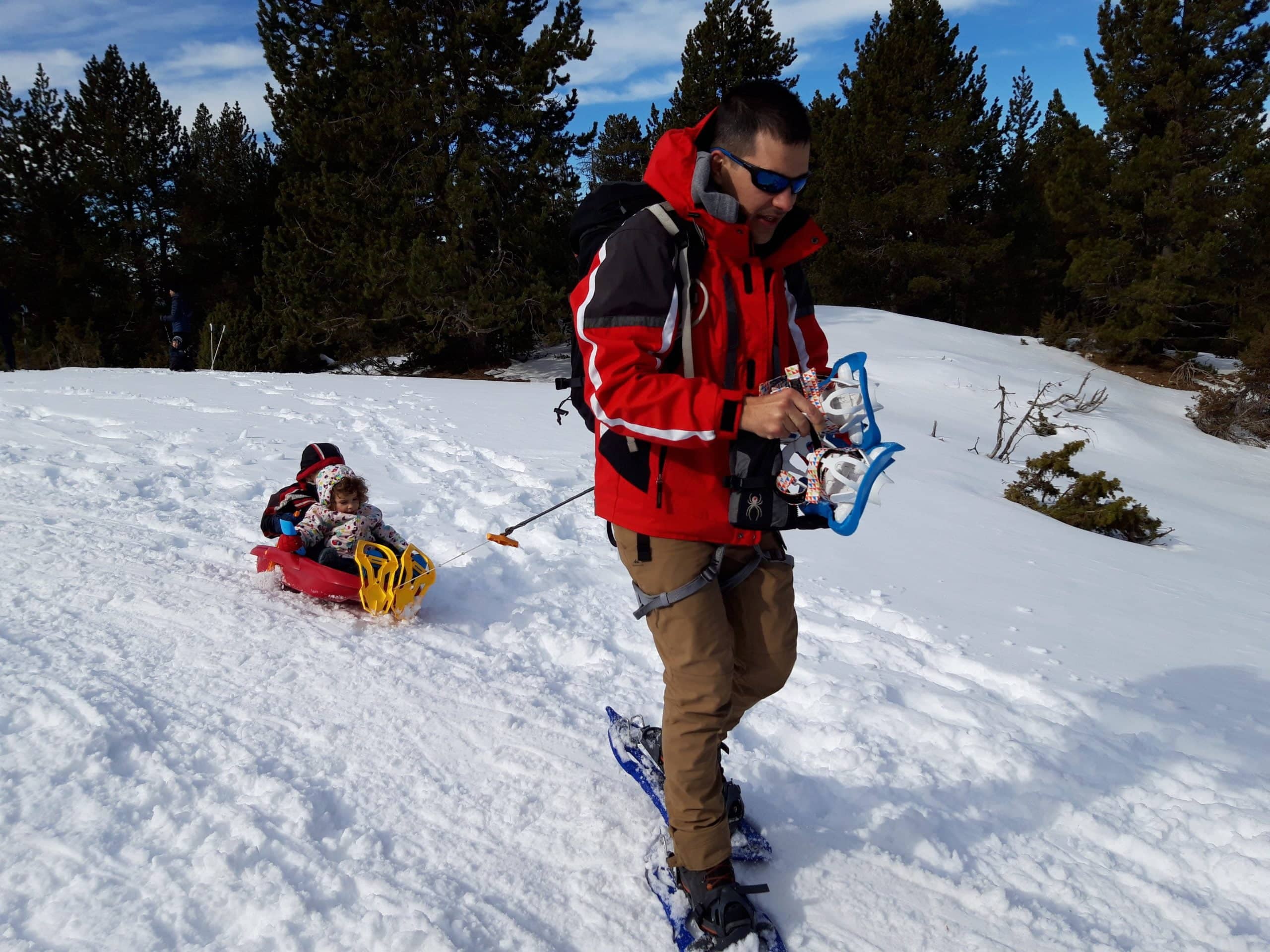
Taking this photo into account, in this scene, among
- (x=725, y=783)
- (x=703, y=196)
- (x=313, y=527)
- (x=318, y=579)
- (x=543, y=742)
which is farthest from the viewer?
(x=313, y=527)

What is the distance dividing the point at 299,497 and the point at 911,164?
2496 cm

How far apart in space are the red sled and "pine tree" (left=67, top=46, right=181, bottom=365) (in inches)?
875

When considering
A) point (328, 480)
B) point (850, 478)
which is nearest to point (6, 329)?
point (328, 480)

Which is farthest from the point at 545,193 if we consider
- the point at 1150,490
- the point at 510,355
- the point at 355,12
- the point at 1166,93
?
the point at 1166,93

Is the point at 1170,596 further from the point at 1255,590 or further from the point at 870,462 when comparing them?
the point at 870,462

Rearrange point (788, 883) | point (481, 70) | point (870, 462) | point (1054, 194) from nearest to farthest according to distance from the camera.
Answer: point (870, 462)
point (788, 883)
point (481, 70)
point (1054, 194)

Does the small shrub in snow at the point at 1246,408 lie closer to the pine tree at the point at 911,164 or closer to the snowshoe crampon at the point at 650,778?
the pine tree at the point at 911,164

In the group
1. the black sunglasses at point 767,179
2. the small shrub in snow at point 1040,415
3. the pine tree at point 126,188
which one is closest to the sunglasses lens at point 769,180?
the black sunglasses at point 767,179

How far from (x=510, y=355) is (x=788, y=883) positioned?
19156 millimetres

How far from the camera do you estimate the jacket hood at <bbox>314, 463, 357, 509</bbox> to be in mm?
4344

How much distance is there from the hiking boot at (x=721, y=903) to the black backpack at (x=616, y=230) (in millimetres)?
1177

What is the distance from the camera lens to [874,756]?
3.03 metres

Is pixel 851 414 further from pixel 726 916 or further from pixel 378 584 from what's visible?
pixel 378 584

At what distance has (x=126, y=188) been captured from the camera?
22.6 m
